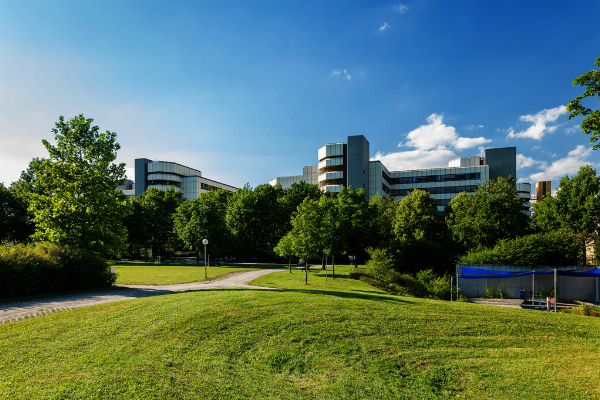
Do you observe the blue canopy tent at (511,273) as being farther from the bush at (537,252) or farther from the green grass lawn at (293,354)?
the green grass lawn at (293,354)

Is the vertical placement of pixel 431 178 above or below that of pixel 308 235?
above

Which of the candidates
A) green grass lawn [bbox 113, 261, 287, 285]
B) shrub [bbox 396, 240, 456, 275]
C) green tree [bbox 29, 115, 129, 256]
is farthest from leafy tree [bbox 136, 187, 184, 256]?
shrub [bbox 396, 240, 456, 275]

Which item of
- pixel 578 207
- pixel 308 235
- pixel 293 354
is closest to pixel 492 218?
pixel 578 207

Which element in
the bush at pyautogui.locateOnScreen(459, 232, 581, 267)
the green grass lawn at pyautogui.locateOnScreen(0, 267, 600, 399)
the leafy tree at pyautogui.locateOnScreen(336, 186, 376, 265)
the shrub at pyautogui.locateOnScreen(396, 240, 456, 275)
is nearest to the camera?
the green grass lawn at pyautogui.locateOnScreen(0, 267, 600, 399)

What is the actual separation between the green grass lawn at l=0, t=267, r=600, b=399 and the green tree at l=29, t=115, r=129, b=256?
10438mm

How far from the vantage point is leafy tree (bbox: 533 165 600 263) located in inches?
1438

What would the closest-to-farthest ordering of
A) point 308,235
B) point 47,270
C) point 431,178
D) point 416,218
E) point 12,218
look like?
1. point 47,270
2. point 308,235
3. point 12,218
4. point 416,218
5. point 431,178

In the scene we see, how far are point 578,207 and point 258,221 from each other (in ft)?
148

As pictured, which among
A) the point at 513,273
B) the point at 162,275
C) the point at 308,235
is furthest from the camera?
the point at 162,275

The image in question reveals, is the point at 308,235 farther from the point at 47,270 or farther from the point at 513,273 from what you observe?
the point at 47,270

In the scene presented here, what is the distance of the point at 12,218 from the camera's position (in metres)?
45.1

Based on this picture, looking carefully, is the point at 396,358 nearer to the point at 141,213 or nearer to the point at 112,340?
the point at 112,340

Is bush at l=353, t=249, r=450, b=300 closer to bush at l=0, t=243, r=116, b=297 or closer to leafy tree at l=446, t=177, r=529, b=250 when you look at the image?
leafy tree at l=446, t=177, r=529, b=250

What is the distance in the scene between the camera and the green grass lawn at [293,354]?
19.5 feet
